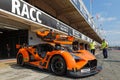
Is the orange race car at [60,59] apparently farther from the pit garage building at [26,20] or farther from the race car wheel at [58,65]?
the pit garage building at [26,20]

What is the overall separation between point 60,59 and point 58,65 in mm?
263

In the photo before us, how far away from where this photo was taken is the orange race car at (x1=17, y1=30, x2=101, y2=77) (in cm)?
719

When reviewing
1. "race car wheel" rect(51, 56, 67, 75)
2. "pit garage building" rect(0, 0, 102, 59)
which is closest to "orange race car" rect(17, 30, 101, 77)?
"race car wheel" rect(51, 56, 67, 75)

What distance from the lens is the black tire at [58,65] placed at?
7.39 metres

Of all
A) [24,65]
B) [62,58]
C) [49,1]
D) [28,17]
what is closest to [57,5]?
[49,1]

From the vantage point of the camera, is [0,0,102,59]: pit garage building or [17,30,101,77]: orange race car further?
[0,0,102,59]: pit garage building

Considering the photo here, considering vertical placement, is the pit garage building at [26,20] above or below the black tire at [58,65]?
above

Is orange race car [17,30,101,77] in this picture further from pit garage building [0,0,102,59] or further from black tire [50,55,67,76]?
pit garage building [0,0,102,59]

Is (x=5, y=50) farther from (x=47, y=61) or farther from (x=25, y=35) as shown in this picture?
(x=47, y=61)

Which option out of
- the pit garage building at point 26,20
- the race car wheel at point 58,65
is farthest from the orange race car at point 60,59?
the pit garage building at point 26,20

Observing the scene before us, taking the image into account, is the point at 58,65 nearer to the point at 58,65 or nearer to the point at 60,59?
the point at 58,65

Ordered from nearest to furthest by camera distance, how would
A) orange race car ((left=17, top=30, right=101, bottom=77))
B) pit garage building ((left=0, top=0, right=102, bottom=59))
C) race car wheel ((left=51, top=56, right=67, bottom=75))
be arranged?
orange race car ((left=17, top=30, right=101, bottom=77)), race car wheel ((left=51, top=56, right=67, bottom=75)), pit garage building ((left=0, top=0, right=102, bottom=59))

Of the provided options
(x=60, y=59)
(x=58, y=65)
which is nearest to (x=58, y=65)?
(x=58, y=65)

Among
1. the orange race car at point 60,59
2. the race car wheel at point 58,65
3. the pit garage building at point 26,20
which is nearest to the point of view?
the orange race car at point 60,59
